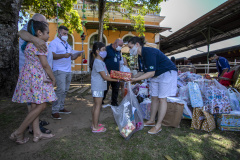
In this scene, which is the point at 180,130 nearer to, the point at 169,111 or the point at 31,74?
→ the point at 169,111

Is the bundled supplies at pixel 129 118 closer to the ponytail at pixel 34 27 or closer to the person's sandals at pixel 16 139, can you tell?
the person's sandals at pixel 16 139

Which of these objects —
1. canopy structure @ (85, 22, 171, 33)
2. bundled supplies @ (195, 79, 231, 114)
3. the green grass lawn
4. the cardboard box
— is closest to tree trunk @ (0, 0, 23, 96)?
the green grass lawn

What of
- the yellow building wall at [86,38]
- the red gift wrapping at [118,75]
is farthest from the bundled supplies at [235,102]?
the yellow building wall at [86,38]

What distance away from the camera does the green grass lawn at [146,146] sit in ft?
→ 5.77

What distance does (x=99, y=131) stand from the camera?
2.37 m

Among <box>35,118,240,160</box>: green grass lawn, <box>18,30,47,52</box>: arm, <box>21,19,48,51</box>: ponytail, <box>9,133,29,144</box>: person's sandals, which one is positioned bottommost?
<box>35,118,240,160</box>: green grass lawn

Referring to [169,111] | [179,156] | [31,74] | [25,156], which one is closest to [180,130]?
[169,111]

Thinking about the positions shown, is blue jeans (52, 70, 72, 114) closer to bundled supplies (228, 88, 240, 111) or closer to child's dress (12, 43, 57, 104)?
child's dress (12, 43, 57, 104)

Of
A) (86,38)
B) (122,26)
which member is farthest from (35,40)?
(86,38)

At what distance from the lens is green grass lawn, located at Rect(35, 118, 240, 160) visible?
1758mm

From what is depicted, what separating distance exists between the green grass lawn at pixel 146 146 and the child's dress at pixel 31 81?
68 centimetres

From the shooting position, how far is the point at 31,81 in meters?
1.85

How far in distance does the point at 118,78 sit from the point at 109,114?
51.6 inches

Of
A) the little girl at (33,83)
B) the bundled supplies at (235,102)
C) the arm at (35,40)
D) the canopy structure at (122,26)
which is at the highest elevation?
the canopy structure at (122,26)
